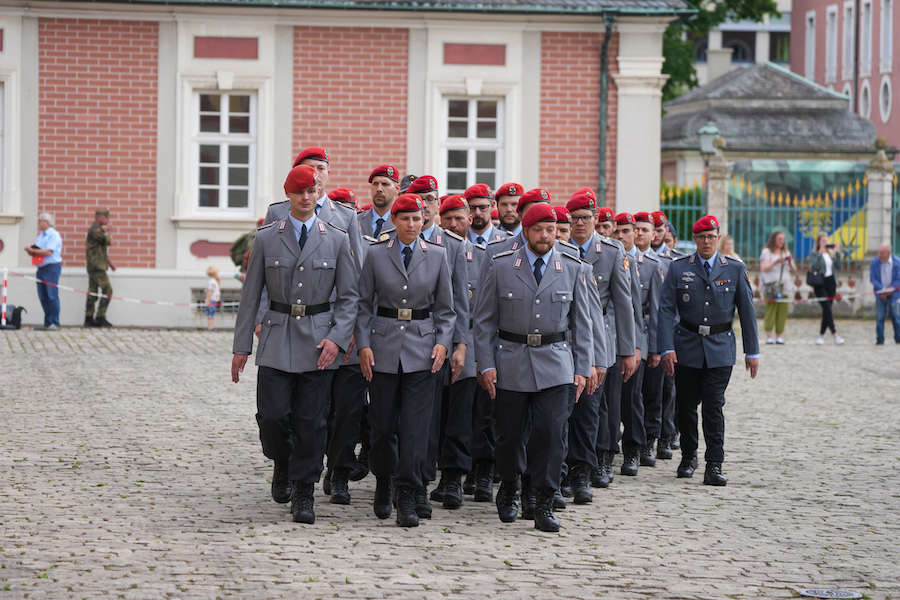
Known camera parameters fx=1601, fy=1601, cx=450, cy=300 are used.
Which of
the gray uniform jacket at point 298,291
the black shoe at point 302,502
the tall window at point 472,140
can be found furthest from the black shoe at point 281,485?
the tall window at point 472,140

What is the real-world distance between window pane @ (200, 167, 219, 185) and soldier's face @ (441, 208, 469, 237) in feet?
49.0

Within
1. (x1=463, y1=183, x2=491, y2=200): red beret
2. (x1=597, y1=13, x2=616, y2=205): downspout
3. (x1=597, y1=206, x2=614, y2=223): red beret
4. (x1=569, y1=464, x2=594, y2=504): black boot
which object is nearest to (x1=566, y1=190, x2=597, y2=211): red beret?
(x1=463, y1=183, x2=491, y2=200): red beret

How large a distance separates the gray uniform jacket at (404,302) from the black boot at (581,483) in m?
1.32

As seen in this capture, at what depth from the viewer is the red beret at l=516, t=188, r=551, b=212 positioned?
908cm

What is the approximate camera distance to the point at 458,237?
361 inches

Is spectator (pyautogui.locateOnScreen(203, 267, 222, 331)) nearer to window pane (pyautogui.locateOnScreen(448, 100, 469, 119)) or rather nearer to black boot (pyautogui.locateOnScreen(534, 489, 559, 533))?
window pane (pyautogui.locateOnScreen(448, 100, 469, 119))

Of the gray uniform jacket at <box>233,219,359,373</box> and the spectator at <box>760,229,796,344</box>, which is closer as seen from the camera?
the gray uniform jacket at <box>233,219,359,373</box>

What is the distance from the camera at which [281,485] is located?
8.95 m

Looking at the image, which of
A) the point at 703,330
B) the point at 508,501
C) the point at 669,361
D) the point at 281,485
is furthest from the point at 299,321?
the point at 703,330

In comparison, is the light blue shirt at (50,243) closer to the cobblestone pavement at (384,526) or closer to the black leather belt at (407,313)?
the cobblestone pavement at (384,526)

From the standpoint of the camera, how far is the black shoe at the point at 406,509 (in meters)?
8.38

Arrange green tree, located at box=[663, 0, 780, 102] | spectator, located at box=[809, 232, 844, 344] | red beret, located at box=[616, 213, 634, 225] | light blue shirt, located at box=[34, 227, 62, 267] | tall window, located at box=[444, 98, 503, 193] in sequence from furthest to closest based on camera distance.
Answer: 1. green tree, located at box=[663, 0, 780, 102]
2. tall window, located at box=[444, 98, 503, 193]
3. spectator, located at box=[809, 232, 844, 344]
4. light blue shirt, located at box=[34, 227, 62, 267]
5. red beret, located at box=[616, 213, 634, 225]

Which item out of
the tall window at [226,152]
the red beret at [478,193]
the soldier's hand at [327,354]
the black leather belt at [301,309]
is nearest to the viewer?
the soldier's hand at [327,354]

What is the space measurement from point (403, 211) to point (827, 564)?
2.88 m
